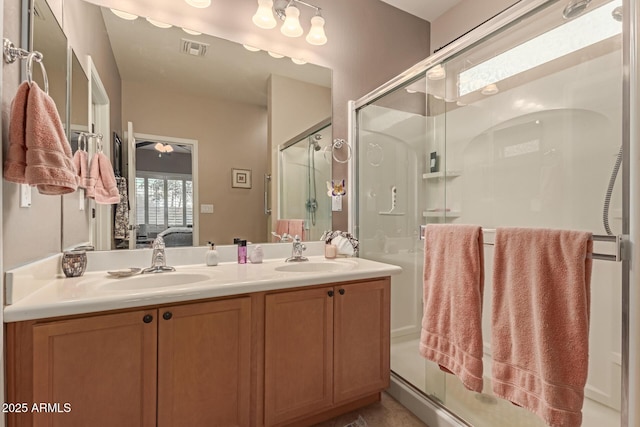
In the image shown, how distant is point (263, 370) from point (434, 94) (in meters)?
1.90

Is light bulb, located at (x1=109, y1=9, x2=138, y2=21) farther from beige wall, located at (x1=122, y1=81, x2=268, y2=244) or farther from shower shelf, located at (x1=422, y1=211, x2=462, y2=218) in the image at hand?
shower shelf, located at (x1=422, y1=211, x2=462, y2=218)

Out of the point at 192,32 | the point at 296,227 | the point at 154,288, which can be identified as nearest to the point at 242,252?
the point at 296,227

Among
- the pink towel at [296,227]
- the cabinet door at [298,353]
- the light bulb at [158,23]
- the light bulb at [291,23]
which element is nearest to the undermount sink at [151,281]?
the cabinet door at [298,353]

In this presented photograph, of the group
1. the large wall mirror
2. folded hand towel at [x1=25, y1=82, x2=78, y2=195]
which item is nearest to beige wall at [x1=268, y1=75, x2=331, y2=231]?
the large wall mirror

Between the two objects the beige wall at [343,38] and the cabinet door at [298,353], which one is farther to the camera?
the beige wall at [343,38]

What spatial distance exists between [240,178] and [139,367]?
1109mm

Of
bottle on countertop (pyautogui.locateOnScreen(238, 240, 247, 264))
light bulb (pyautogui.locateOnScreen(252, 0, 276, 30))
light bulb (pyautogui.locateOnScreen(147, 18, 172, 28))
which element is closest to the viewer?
light bulb (pyautogui.locateOnScreen(147, 18, 172, 28))

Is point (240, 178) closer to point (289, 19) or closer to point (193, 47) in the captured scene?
point (193, 47)

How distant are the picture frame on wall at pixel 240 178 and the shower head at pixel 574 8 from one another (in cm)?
172

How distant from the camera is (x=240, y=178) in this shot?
74.0 inches

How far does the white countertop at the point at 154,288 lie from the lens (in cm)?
96

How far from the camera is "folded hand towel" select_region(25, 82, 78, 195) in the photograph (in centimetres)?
91

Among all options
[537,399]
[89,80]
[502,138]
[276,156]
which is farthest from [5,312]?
[502,138]

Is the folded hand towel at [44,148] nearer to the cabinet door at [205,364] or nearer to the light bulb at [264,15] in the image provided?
the cabinet door at [205,364]
